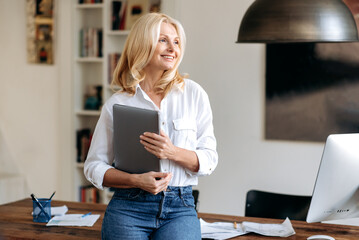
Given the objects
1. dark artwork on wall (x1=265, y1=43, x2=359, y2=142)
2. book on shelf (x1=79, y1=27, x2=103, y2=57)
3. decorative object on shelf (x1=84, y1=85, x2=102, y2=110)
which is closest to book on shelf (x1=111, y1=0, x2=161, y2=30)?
book on shelf (x1=79, y1=27, x2=103, y2=57)

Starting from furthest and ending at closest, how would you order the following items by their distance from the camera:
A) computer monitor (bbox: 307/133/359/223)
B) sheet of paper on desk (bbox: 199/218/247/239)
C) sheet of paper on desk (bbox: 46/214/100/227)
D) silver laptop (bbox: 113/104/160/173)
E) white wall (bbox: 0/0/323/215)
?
white wall (bbox: 0/0/323/215), sheet of paper on desk (bbox: 46/214/100/227), sheet of paper on desk (bbox: 199/218/247/239), silver laptop (bbox: 113/104/160/173), computer monitor (bbox: 307/133/359/223)

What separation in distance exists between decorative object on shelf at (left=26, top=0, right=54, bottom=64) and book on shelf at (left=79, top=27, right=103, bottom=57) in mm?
297

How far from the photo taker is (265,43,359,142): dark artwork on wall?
3.52 meters

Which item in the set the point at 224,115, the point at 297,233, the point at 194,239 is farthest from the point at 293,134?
the point at 194,239

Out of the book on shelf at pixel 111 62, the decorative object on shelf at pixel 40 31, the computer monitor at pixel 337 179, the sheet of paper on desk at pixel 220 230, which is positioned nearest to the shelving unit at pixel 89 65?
the book on shelf at pixel 111 62

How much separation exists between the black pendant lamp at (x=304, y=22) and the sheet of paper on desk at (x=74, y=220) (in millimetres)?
1115

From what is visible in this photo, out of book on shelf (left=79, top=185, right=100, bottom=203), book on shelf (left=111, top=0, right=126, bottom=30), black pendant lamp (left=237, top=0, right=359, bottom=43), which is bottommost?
book on shelf (left=79, top=185, right=100, bottom=203)

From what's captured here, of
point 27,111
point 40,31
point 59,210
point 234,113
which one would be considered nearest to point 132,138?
point 59,210

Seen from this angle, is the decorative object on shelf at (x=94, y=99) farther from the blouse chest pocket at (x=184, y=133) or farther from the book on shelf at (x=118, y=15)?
the blouse chest pocket at (x=184, y=133)

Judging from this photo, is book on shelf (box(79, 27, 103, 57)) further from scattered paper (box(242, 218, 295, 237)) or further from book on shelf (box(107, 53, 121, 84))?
scattered paper (box(242, 218, 295, 237))

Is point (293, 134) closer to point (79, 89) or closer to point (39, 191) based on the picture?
point (79, 89)

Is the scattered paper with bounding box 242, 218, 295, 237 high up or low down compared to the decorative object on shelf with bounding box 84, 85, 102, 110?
down

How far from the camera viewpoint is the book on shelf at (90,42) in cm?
464

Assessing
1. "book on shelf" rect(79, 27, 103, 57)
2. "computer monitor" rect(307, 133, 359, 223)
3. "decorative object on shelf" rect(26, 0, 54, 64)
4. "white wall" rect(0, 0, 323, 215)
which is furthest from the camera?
"decorative object on shelf" rect(26, 0, 54, 64)
